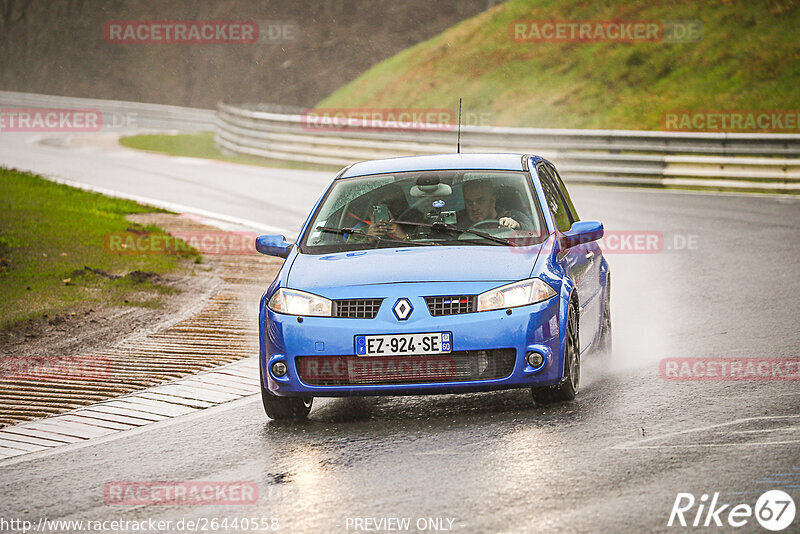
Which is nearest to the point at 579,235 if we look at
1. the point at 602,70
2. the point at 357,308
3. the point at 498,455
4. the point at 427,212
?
the point at 427,212

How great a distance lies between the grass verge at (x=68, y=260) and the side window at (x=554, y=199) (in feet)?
15.2

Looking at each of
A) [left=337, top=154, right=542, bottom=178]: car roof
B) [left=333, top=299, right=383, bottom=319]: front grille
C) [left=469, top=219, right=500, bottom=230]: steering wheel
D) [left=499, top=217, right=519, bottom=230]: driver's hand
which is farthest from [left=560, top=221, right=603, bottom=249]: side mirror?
[left=333, top=299, right=383, bottom=319]: front grille

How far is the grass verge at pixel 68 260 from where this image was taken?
11.9 metres

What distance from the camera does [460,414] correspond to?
24.3ft

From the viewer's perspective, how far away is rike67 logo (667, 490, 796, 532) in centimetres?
504

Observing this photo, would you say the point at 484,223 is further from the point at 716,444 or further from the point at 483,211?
the point at 716,444

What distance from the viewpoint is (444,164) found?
8.57 meters

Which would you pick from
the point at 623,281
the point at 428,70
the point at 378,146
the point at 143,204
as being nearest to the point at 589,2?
the point at 428,70

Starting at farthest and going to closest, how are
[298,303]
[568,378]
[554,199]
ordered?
[554,199] < [568,378] < [298,303]

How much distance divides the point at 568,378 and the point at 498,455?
46.6 inches

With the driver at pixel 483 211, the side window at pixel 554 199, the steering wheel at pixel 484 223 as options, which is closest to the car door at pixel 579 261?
the side window at pixel 554 199

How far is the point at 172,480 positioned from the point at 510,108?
102 ft

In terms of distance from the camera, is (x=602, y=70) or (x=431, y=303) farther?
(x=602, y=70)

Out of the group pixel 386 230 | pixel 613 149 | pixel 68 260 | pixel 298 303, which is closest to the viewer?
pixel 298 303
